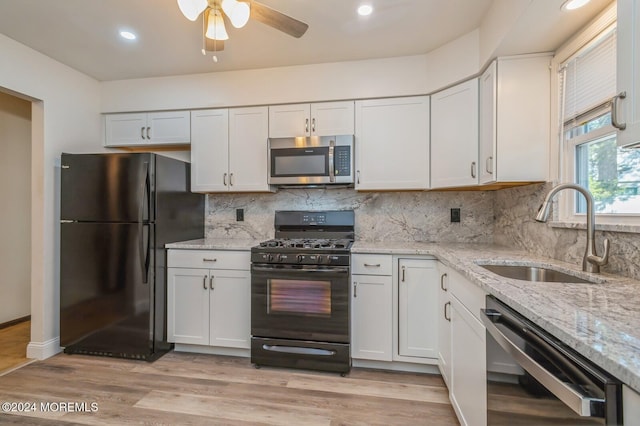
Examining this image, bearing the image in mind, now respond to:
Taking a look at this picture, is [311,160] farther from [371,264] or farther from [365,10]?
[365,10]

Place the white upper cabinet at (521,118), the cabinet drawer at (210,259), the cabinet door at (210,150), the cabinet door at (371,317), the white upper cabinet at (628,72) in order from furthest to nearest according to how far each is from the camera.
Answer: the cabinet door at (210,150) → the cabinet drawer at (210,259) → the cabinet door at (371,317) → the white upper cabinet at (521,118) → the white upper cabinet at (628,72)

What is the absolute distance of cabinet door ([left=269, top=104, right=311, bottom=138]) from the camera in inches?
110

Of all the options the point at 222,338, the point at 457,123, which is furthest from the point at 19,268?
the point at 457,123

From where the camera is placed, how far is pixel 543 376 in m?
0.80

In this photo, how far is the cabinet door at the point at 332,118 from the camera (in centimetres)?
273

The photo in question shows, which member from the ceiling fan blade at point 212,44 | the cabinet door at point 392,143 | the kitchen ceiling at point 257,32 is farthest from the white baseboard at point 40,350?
the cabinet door at point 392,143

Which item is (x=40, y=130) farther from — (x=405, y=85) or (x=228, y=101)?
(x=405, y=85)

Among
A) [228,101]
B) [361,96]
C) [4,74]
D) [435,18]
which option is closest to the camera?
[435,18]

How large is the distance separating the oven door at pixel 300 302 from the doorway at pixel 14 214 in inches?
105

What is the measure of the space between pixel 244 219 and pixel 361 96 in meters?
1.69

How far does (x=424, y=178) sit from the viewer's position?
2639mm

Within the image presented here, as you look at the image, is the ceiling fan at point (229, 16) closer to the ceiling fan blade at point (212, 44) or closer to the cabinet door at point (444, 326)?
the ceiling fan blade at point (212, 44)

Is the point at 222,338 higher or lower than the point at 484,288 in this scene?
lower

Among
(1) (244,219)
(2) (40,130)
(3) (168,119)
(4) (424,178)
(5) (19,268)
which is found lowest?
(5) (19,268)
